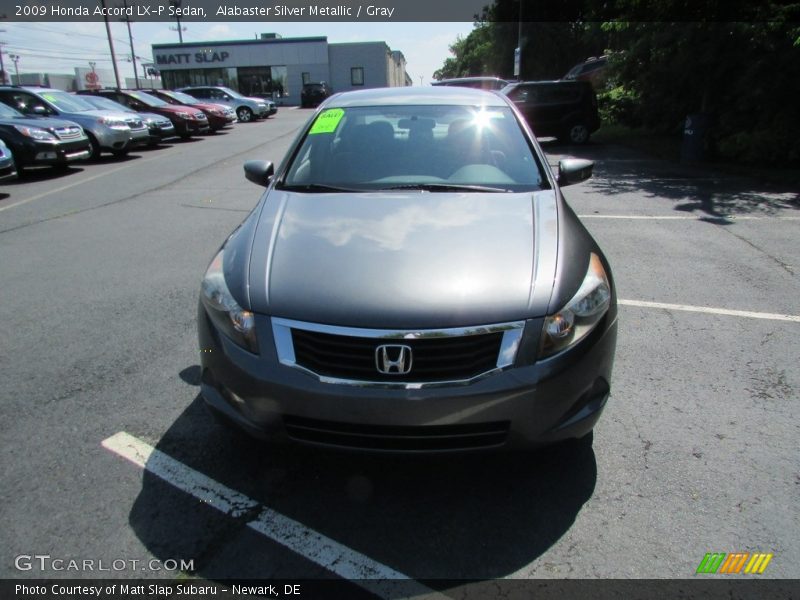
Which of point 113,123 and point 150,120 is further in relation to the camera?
point 150,120

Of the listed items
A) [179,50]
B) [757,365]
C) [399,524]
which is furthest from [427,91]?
[179,50]

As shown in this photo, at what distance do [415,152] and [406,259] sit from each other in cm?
136

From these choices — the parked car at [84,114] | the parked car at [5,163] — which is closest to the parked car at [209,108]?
the parked car at [84,114]

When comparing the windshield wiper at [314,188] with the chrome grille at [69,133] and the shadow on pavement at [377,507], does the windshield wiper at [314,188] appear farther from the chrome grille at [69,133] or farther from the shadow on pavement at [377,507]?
the chrome grille at [69,133]

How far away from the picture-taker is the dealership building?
50.4 m

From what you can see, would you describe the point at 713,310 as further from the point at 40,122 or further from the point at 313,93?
the point at 313,93

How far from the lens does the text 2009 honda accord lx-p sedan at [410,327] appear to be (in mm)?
2117

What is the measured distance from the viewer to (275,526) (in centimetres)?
228

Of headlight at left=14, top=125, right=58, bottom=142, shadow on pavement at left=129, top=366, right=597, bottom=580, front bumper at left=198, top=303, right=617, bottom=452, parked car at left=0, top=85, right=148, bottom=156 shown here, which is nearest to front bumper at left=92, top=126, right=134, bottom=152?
parked car at left=0, top=85, right=148, bottom=156

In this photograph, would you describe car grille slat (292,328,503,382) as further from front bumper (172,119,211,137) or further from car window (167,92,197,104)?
car window (167,92,197,104)

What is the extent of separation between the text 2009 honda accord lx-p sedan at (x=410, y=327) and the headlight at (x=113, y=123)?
1313 cm

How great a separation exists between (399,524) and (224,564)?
2.20 feet

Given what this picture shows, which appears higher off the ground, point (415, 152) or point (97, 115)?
point (415, 152)

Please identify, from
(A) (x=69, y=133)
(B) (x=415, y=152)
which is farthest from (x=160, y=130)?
(B) (x=415, y=152)
